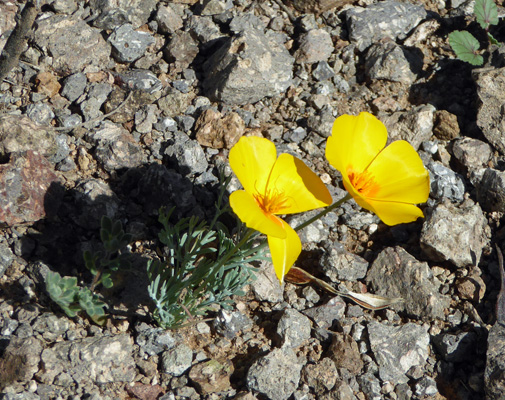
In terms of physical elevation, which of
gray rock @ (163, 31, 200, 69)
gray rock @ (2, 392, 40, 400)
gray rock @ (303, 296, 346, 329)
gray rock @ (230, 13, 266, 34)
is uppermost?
gray rock @ (230, 13, 266, 34)

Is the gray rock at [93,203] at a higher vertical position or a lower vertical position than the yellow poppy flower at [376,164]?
lower

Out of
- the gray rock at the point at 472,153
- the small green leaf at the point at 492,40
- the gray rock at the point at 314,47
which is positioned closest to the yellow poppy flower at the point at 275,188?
the gray rock at the point at 472,153

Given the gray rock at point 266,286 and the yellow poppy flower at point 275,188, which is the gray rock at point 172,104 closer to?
the gray rock at point 266,286

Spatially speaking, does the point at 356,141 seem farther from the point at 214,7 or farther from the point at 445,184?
the point at 214,7

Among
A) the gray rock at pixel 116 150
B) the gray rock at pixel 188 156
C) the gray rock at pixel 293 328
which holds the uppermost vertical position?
the gray rock at pixel 116 150

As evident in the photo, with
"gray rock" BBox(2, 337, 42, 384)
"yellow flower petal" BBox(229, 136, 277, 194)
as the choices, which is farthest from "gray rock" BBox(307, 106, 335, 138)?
"gray rock" BBox(2, 337, 42, 384)

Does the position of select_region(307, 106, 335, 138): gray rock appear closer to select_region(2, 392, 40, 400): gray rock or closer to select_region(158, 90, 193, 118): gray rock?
select_region(158, 90, 193, 118): gray rock

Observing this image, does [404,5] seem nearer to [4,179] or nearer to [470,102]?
[470,102]
